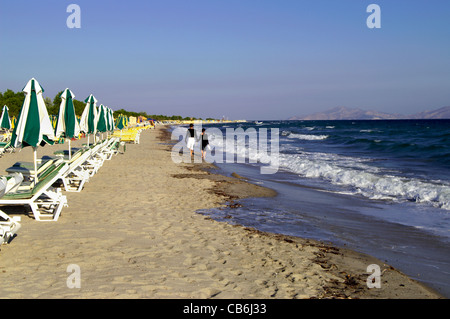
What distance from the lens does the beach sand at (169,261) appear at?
384 centimetres

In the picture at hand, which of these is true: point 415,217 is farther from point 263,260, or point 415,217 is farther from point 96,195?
point 96,195

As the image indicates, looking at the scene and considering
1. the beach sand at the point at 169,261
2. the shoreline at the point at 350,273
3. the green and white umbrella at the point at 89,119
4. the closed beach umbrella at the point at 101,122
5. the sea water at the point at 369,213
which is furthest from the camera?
the closed beach umbrella at the point at 101,122

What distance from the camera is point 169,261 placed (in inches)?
182

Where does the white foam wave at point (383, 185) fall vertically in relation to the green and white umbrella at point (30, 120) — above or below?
below

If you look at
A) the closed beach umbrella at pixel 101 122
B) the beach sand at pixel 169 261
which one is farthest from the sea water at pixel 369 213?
the closed beach umbrella at pixel 101 122

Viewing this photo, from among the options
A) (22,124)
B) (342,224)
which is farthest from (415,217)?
(22,124)

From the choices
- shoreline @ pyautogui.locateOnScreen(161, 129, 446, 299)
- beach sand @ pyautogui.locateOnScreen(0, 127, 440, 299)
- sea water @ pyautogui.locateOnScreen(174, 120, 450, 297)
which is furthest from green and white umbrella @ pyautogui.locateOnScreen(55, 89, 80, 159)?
shoreline @ pyautogui.locateOnScreen(161, 129, 446, 299)

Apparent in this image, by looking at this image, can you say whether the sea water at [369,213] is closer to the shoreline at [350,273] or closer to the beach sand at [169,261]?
the shoreline at [350,273]

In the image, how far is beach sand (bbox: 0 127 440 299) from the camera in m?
3.84

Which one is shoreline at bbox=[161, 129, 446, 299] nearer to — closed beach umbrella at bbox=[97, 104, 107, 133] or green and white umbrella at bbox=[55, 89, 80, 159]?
green and white umbrella at bbox=[55, 89, 80, 159]

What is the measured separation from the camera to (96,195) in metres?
8.43

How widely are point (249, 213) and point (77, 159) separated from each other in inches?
180

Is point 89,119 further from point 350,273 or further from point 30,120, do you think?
point 350,273

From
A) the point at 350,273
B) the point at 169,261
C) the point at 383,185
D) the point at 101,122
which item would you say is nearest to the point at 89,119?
the point at 101,122
